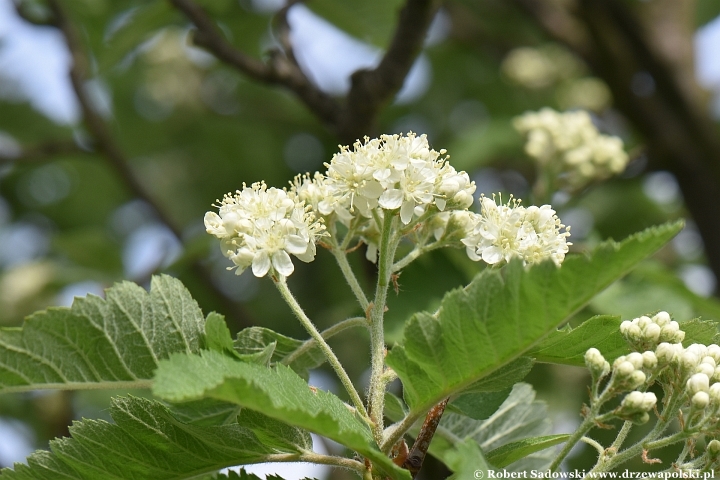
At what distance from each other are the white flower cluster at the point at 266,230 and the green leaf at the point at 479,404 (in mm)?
516

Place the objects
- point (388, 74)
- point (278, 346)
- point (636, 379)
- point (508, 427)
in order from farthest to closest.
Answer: point (388, 74) < point (508, 427) < point (278, 346) < point (636, 379)

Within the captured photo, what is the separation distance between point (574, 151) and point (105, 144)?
8.48ft

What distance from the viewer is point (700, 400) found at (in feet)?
5.37

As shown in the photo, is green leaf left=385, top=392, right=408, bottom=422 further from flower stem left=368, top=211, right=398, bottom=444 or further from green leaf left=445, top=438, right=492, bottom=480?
green leaf left=445, top=438, right=492, bottom=480

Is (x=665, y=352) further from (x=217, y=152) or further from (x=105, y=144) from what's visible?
(x=217, y=152)

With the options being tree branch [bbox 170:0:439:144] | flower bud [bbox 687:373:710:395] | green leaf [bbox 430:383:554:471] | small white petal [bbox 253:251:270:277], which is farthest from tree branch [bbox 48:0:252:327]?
flower bud [bbox 687:373:710:395]

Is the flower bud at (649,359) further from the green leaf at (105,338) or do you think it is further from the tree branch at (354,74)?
the tree branch at (354,74)

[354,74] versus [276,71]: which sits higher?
[276,71]

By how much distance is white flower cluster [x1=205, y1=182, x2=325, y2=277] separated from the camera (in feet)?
6.17

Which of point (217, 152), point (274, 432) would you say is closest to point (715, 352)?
point (274, 432)

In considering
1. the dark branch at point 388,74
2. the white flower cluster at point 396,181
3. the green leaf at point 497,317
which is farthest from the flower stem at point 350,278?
the dark branch at point 388,74

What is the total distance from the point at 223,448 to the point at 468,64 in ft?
16.8

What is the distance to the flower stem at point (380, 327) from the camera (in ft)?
5.70

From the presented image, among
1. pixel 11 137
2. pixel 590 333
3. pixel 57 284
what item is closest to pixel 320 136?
pixel 57 284
